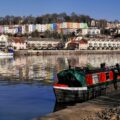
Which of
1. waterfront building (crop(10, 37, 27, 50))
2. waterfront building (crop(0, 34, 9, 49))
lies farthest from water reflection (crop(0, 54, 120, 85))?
waterfront building (crop(0, 34, 9, 49))

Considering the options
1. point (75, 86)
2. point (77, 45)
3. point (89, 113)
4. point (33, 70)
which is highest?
point (75, 86)

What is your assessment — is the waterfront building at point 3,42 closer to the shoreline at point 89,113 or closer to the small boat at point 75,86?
the small boat at point 75,86

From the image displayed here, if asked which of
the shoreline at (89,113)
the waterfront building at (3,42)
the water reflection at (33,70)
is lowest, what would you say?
the water reflection at (33,70)

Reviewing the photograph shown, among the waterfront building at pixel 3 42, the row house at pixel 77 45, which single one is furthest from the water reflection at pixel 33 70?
the row house at pixel 77 45

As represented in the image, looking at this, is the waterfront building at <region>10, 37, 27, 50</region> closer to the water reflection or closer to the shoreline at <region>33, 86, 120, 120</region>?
the water reflection

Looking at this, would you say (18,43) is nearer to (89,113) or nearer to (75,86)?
(75,86)

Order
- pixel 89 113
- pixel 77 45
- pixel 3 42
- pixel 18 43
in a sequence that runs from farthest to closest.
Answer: pixel 77 45
pixel 3 42
pixel 18 43
pixel 89 113

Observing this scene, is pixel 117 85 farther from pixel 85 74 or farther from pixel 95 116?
pixel 95 116

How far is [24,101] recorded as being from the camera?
31.8 meters

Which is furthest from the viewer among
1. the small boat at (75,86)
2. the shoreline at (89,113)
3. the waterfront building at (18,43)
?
the waterfront building at (18,43)

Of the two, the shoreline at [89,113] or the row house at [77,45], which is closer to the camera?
the shoreline at [89,113]

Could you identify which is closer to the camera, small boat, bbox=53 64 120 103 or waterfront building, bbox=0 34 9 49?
small boat, bbox=53 64 120 103

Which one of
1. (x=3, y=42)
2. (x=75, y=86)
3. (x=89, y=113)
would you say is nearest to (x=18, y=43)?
(x=3, y=42)

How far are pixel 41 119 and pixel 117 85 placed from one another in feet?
54.6
